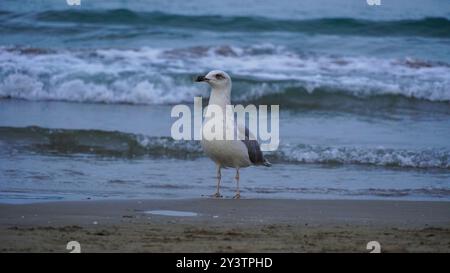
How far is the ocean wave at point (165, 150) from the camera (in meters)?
9.88

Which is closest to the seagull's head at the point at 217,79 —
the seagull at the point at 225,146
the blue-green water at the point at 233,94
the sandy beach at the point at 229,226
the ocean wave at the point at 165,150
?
the seagull at the point at 225,146

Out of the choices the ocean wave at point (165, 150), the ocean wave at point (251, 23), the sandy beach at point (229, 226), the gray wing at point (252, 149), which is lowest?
the ocean wave at point (165, 150)

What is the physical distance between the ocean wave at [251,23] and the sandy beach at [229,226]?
11.4m

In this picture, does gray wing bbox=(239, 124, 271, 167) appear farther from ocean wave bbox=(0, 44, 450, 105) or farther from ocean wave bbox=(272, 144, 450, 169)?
ocean wave bbox=(0, 44, 450, 105)

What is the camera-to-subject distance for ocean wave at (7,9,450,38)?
61.4ft

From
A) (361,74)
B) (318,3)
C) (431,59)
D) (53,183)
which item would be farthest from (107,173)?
(318,3)

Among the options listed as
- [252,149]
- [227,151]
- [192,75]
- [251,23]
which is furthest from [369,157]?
[251,23]

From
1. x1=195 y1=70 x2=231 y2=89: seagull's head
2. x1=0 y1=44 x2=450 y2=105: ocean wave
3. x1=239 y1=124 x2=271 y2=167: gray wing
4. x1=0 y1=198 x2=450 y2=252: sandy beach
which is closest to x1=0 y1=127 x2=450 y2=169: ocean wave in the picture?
x1=239 y1=124 x2=271 y2=167: gray wing

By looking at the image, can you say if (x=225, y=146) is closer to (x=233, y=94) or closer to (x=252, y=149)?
(x=252, y=149)

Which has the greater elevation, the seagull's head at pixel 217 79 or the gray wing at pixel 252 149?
the seagull's head at pixel 217 79

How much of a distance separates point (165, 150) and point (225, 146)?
2.48 m

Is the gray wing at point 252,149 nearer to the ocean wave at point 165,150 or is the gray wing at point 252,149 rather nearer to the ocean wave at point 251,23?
the ocean wave at point 165,150

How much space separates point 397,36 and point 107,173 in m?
10.7
